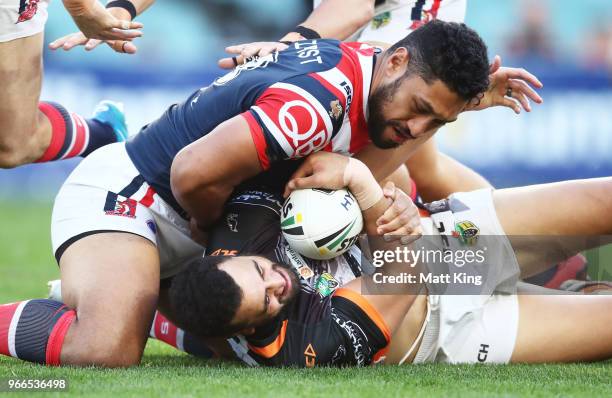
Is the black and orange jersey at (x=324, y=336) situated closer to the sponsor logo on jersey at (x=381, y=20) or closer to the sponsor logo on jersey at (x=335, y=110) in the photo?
the sponsor logo on jersey at (x=335, y=110)

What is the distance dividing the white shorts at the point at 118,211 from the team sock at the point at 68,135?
2.75 feet

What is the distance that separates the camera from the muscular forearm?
5.68 metres

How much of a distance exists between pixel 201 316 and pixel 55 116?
2548mm

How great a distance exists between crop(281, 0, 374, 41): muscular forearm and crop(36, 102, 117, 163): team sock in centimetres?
158

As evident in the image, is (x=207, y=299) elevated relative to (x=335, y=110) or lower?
lower

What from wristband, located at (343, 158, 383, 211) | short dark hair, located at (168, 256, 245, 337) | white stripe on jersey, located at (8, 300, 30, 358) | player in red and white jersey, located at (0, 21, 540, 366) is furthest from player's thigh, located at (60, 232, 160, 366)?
wristband, located at (343, 158, 383, 211)

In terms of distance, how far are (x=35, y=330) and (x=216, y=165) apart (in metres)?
1.16

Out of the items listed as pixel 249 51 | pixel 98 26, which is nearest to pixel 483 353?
pixel 249 51

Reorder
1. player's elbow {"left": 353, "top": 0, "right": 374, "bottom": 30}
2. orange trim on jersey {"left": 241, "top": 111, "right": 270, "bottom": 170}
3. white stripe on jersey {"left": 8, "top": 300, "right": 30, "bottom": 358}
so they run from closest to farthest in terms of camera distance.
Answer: orange trim on jersey {"left": 241, "top": 111, "right": 270, "bottom": 170}
white stripe on jersey {"left": 8, "top": 300, "right": 30, "bottom": 358}
player's elbow {"left": 353, "top": 0, "right": 374, "bottom": 30}

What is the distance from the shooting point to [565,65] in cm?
1360

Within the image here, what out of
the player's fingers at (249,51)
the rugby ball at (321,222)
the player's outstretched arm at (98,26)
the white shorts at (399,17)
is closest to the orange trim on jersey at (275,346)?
the rugby ball at (321,222)

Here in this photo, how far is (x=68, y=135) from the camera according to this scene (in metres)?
6.14

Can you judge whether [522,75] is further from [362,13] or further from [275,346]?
[275,346]

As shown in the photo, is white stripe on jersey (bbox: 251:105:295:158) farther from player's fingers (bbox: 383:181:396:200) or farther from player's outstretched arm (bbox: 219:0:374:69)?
player's outstretched arm (bbox: 219:0:374:69)
